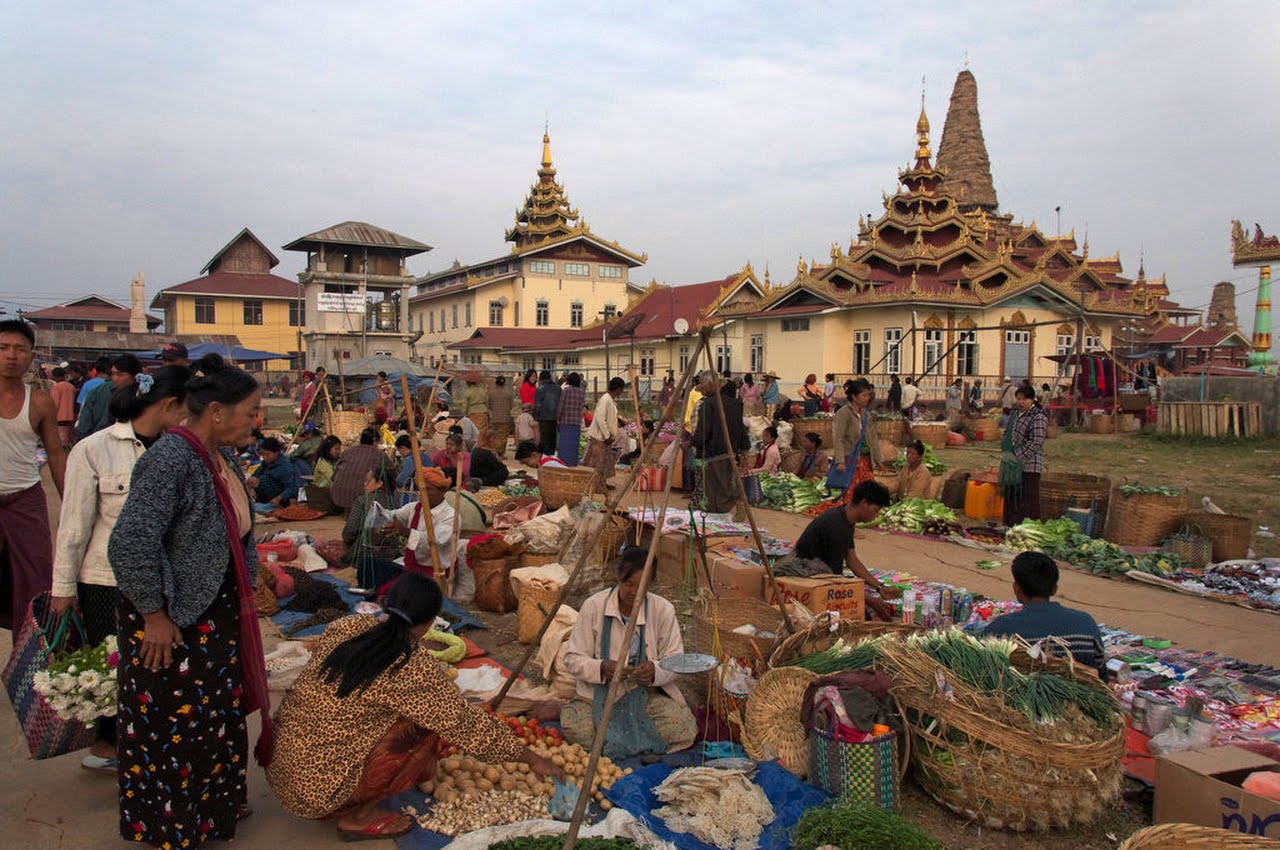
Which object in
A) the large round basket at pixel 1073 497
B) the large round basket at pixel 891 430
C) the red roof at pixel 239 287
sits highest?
the red roof at pixel 239 287

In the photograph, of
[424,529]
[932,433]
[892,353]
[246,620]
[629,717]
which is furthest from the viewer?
[892,353]

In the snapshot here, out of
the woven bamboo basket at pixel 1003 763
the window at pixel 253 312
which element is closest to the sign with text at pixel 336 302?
the window at pixel 253 312

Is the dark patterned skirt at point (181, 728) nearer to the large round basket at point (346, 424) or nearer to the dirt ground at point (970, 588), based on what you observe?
the dirt ground at point (970, 588)

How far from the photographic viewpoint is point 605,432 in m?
10.5

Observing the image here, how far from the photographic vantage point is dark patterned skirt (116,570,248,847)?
2691 millimetres

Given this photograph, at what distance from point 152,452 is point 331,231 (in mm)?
35916

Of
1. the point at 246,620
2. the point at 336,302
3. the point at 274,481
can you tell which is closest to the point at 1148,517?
the point at 246,620

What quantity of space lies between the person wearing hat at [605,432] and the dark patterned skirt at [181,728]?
7.10m

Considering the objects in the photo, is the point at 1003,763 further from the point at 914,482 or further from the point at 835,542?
the point at 914,482

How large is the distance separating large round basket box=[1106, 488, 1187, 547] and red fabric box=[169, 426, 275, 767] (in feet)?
25.3

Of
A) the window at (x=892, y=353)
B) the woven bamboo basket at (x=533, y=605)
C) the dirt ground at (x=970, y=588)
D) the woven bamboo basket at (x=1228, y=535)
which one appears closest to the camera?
the dirt ground at (x=970, y=588)

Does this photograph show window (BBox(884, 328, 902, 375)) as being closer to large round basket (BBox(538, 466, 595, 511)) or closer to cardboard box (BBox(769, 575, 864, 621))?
large round basket (BBox(538, 466, 595, 511))

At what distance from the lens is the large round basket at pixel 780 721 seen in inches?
146

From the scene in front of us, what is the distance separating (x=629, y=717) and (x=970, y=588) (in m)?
3.84
